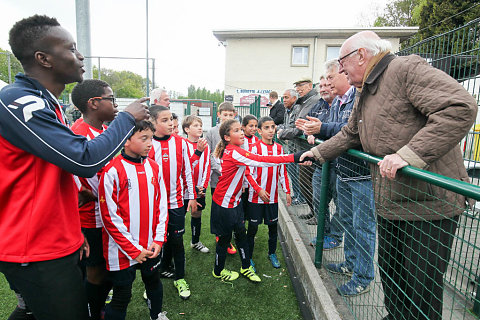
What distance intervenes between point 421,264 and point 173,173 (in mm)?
2352

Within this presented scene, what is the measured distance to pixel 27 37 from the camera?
140 cm

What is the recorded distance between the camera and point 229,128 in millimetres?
3367

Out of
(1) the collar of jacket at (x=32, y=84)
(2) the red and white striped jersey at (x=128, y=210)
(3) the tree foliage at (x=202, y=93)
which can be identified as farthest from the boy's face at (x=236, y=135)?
(3) the tree foliage at (x=202, y=93)

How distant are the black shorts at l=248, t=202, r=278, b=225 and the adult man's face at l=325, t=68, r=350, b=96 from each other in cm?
153

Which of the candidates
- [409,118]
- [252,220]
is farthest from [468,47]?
[252,220]

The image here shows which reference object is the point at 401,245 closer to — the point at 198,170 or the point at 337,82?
the point at 337,82

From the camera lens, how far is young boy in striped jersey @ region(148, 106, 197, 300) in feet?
9.87

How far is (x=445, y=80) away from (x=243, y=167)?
2.19m

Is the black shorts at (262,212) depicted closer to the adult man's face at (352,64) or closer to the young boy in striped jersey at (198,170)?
the young boy in striped jersey at (198,170)

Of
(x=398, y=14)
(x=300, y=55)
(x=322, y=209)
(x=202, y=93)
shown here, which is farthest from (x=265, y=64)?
(x=202, y=93)

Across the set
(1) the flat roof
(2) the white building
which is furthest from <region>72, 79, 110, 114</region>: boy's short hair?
(1) the flat roof

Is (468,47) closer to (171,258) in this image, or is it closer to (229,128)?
(229,128)

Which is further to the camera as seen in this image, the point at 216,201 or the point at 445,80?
the point at 216,201

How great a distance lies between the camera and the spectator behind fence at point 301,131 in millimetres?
3863
